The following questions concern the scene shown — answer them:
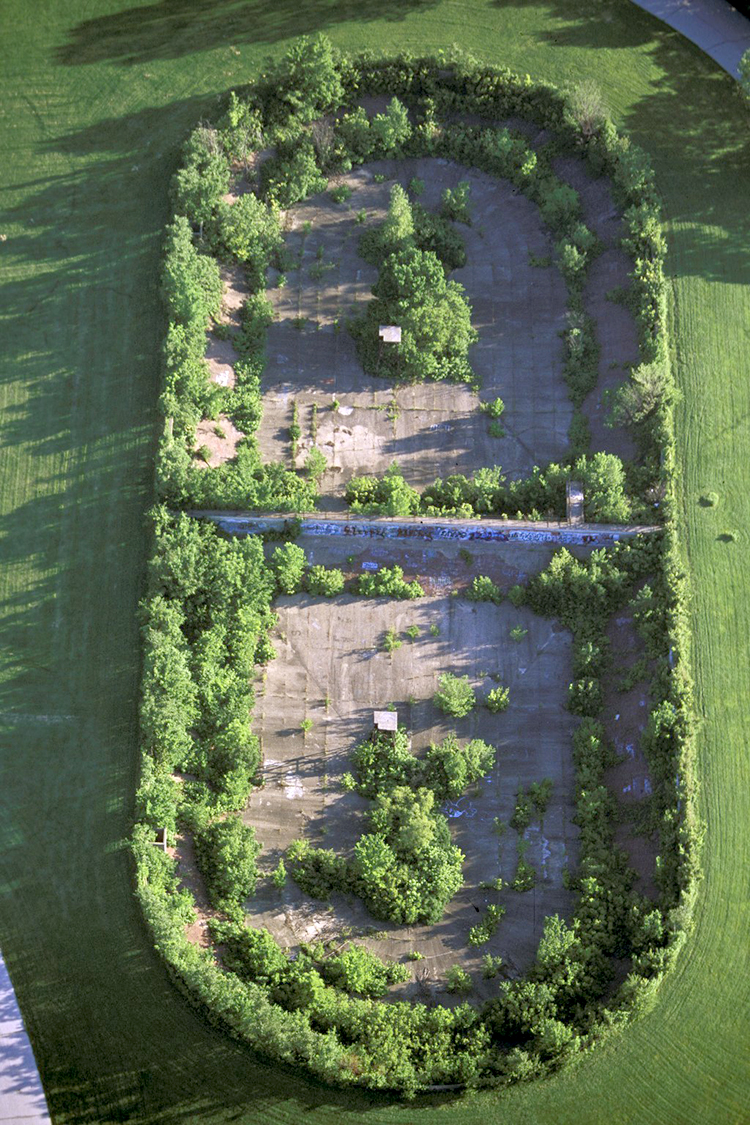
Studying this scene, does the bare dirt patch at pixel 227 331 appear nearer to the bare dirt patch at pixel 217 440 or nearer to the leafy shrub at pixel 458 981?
the bare dirt patch at pixel 217 440

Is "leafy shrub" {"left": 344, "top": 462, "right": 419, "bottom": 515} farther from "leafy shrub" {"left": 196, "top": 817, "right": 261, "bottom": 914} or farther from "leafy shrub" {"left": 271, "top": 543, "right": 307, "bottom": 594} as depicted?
"leafy shrub" {"left": 196, "top": 817, "right": 261, "bottom": 914}

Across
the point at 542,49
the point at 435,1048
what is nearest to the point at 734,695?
the point at 435,1048

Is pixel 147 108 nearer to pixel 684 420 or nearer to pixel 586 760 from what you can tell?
pixel 684 420

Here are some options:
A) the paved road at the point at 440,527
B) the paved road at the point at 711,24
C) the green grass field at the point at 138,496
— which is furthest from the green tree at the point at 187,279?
the paved road at the point at 711,24

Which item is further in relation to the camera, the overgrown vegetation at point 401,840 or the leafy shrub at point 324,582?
the leafy shrub at point 324,582

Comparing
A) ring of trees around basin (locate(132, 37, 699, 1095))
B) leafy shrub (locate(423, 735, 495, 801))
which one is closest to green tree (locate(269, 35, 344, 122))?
ring of trees around basin (locate(132, 37, 699, 1095))

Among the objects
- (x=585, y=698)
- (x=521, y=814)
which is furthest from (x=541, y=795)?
(x=585, y=698)
